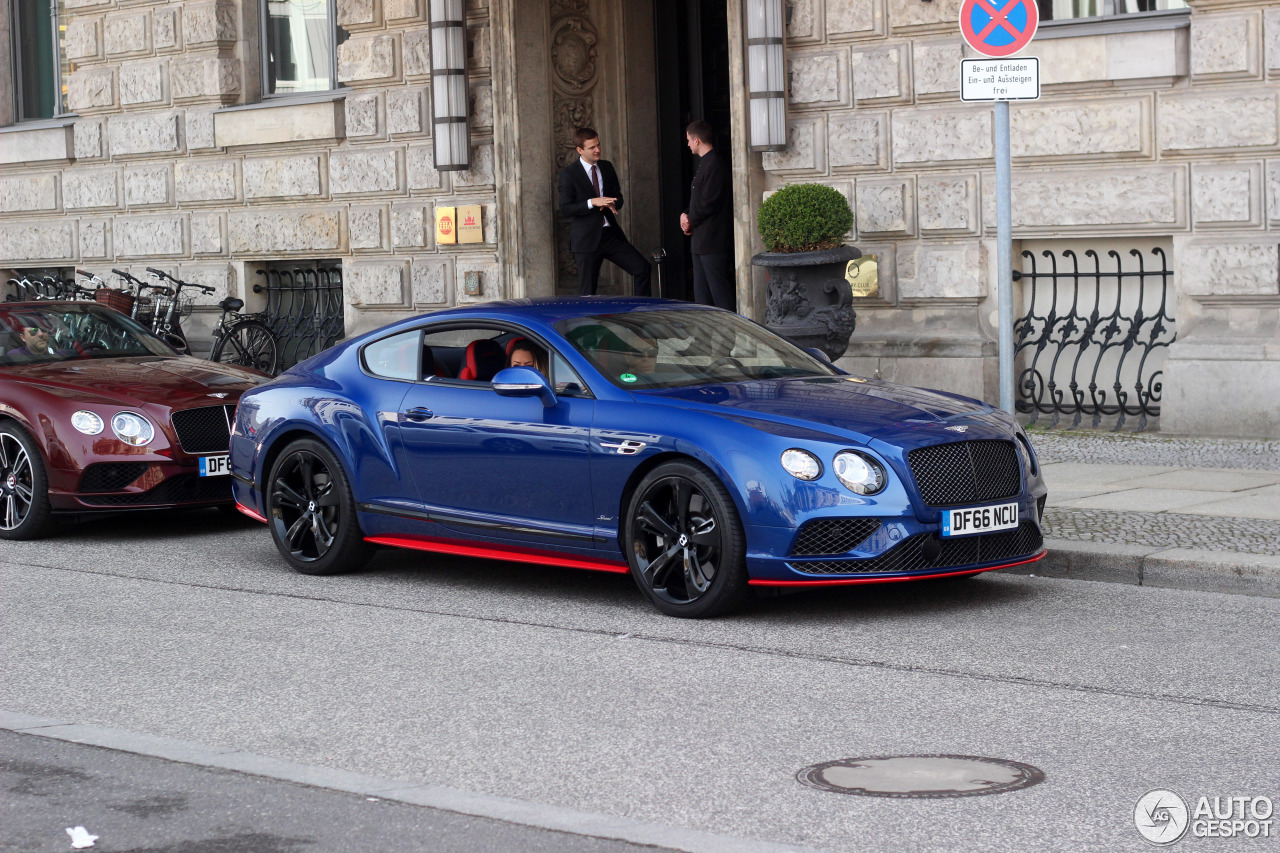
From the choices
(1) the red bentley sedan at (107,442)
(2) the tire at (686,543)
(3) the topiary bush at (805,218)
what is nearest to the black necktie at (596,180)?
(3) the topiary bush at (805,218)

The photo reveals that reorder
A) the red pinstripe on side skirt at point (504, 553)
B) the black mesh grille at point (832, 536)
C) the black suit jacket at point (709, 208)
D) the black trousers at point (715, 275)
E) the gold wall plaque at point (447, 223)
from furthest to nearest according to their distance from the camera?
the gold wall plaque at point (447, 223) < the black trousers at point (715, 275) < the black suit jacket at point (709, 208) < the red pinstripe on side skirt at point (504, 553) < the black mesh grille at point (832, 536)

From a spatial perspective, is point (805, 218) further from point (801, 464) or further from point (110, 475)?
point (801, 464)

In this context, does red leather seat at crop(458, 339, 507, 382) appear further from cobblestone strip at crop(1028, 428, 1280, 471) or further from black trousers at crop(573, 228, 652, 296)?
black trousers at crop(573, 228, 652, 296)

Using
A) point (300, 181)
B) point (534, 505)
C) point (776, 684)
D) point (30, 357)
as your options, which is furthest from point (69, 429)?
point (300, 181)

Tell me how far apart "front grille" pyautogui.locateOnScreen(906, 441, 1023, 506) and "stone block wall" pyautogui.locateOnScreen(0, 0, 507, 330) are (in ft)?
33.1

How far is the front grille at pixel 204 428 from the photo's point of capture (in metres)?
10.8

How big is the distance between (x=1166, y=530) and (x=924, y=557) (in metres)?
2.27

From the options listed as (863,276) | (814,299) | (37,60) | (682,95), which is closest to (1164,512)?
(814,299)

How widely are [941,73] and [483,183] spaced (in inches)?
197

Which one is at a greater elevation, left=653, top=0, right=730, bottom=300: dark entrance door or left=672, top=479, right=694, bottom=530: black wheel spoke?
left=653, top=0, right=730, bottom=300: dark entrance door

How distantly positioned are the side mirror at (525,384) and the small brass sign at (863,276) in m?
6.97

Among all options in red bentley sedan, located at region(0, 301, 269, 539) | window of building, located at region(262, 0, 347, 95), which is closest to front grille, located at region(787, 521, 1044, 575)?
red bentley sedan, located at region(0, 301, 269, 539)

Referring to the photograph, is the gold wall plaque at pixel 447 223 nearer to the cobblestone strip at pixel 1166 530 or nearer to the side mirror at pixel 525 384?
the cobblestone strip at pixel 1166 530

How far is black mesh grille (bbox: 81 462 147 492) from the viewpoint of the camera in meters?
10.7
